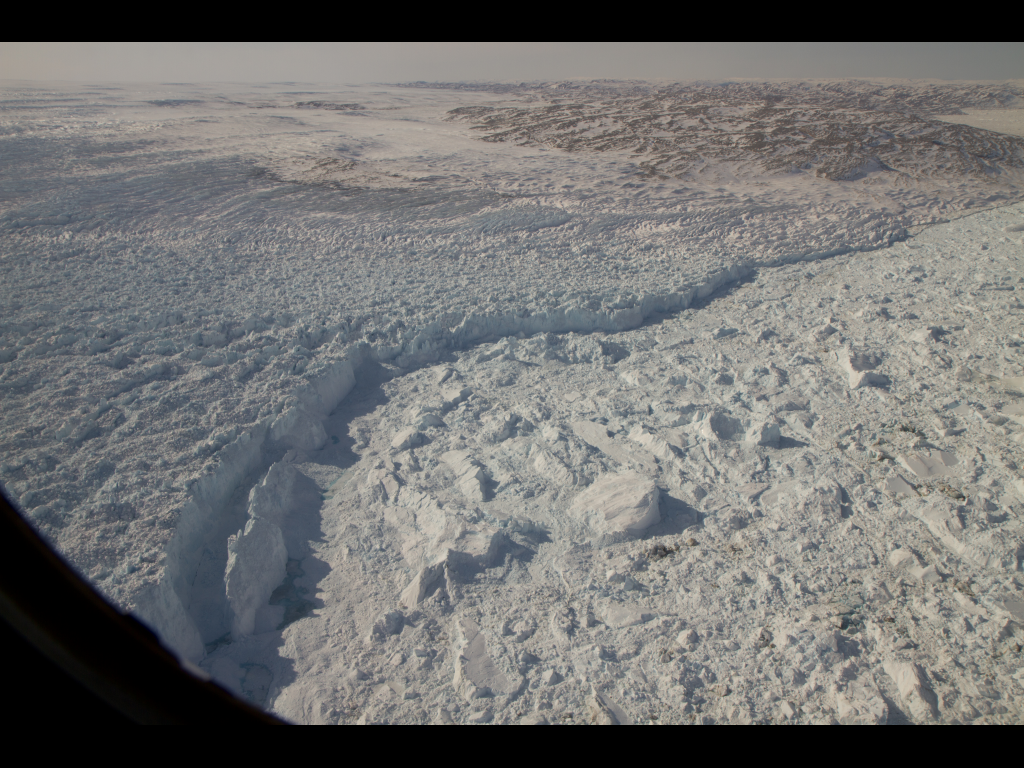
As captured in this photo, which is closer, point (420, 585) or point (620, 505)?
point (420, 585)

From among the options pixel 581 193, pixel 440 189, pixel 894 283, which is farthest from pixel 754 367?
pixel 440 189

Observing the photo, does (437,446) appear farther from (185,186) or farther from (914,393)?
(185,186)

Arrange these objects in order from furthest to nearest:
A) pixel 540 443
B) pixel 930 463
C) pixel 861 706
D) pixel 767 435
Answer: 1. pixel 540 443
2. pixel 767 435
3. pixel 930 463
4. pixel 861 706

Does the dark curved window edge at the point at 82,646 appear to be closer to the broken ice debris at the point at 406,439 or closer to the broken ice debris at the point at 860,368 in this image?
the broken ice debris at the point at 406,439

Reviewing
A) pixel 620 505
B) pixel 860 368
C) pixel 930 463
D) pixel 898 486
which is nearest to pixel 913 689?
pixel 898 486

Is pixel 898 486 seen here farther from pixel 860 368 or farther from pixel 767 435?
pixel 860 368
